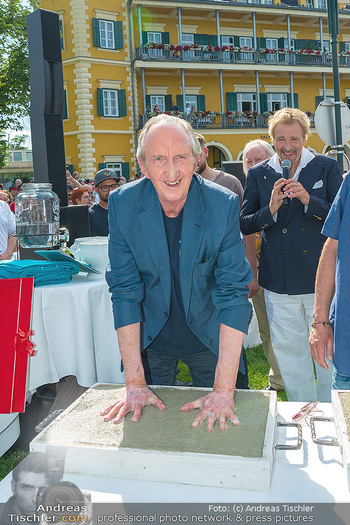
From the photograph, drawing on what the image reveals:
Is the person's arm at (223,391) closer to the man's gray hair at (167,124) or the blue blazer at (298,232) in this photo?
the man's gray hair at (167,124)

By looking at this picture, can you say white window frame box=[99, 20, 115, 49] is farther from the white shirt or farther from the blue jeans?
the blue jeans

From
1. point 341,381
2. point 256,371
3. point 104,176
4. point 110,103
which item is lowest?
point 256,371

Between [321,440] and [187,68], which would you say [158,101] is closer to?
[187,68]

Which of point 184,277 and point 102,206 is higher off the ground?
point 102,206

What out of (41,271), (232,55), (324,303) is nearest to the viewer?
(324,303)

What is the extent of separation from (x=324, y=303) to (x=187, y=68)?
80.9 feet

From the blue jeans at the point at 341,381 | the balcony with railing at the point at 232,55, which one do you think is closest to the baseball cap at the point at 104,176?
the blue jeans at the point at 341,381

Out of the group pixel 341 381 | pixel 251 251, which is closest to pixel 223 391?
pixel 341 381

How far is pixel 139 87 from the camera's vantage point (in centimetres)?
2545

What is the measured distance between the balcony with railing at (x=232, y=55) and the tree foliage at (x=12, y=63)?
790 centimetres

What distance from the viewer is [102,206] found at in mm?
5191

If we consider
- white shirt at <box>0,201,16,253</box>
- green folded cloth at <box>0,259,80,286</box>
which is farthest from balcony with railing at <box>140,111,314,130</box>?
green folded cloth at <box>0,259,80,286</box>

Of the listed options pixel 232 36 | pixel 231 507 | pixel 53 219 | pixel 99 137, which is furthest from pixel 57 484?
A: pixel 232 36

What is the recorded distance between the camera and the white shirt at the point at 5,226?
4.91 metres
